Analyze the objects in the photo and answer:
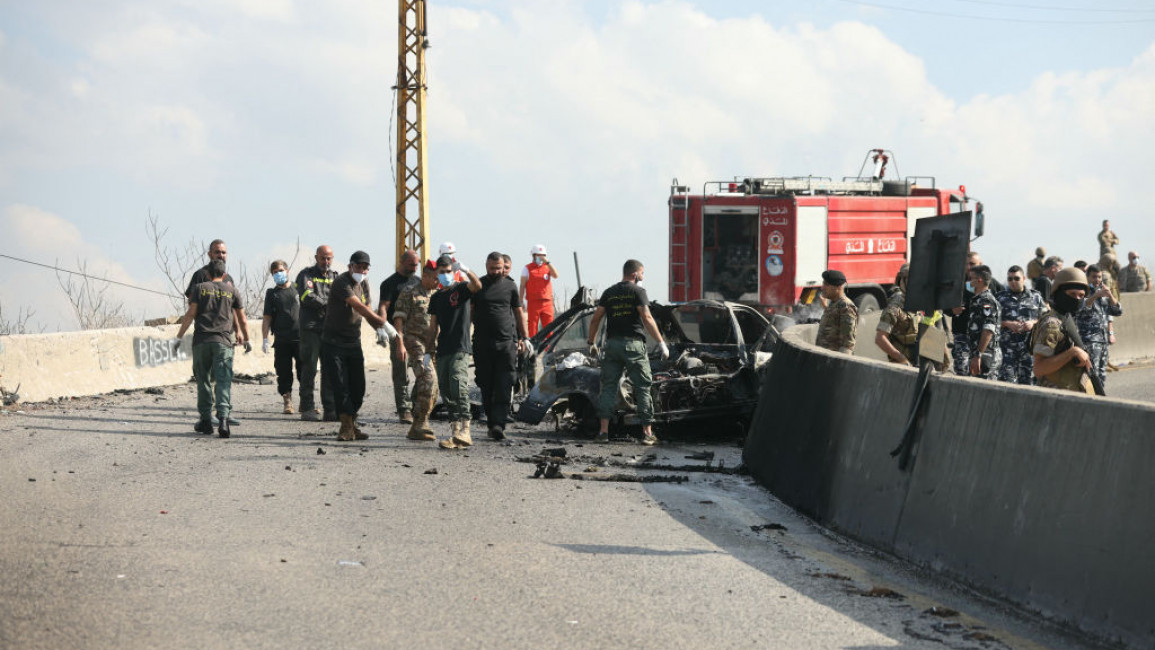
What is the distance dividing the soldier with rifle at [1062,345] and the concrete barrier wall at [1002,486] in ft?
3.09

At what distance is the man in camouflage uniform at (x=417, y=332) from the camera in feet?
41.6

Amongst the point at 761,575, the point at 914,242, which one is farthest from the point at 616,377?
the point at 761,575

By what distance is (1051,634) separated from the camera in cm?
559

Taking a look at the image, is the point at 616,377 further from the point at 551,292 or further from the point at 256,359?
the point at 256,359

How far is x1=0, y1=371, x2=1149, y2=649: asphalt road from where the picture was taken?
218 inches

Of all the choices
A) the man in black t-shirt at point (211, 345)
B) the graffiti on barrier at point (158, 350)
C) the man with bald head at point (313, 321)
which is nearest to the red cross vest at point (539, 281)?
the man with bald head at point (313, 321)

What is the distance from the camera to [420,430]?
1270cm

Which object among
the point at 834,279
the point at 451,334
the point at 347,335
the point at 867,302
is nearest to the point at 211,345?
the point at 347,335

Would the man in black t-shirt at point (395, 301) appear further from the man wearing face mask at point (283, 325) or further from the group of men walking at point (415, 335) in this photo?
the man wearing face mask at point (283, 325)

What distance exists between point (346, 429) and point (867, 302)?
628 inches

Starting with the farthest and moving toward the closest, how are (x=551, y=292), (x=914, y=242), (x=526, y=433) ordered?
(x=551, y=292) < (x=526, y=433) < (x=914, y=242)

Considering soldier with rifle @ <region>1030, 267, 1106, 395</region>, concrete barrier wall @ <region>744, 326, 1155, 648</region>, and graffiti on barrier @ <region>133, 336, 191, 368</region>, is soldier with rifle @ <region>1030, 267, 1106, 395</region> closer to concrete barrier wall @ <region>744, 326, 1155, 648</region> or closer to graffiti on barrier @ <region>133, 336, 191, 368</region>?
concrete barrier wall @ <region>744, 326, 1155, 648</region>

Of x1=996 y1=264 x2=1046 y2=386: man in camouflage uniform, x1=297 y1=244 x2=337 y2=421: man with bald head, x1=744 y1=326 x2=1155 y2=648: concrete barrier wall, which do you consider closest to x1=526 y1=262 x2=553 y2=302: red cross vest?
x1=297 y1=244 x2=337 y2=421: man with bald head

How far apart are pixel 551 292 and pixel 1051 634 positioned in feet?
42.9
